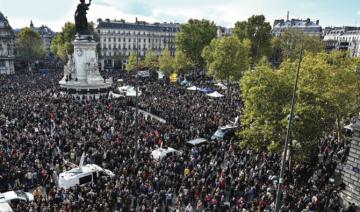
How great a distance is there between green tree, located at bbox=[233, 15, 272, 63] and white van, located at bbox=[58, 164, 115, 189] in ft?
185

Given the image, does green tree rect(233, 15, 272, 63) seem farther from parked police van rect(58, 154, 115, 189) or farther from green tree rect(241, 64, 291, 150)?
parked police van rect(58, 154, 115, 189)

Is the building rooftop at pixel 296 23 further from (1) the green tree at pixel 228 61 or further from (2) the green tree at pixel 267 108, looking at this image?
(2) the green tree at pixel 267 108

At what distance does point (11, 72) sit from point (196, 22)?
159 ft

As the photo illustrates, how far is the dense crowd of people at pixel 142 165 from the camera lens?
18.3m

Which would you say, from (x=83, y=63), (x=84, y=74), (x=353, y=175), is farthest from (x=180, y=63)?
(x=353, y=175)

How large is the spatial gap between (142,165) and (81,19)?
111 feet

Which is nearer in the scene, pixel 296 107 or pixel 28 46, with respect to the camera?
→ pixel 296 107

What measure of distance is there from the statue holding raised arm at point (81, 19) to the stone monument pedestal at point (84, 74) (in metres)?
0.88

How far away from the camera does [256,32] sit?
71.0 m

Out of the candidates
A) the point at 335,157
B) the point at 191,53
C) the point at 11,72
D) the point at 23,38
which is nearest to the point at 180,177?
the point at 335,157

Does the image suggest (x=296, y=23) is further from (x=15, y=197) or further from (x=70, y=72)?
(x=15, y=197)

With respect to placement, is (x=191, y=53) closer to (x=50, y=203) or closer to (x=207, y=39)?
(x=207, y=39)

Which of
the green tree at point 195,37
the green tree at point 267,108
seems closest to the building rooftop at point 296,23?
the green tree at point 195,37

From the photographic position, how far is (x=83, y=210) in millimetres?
16797
